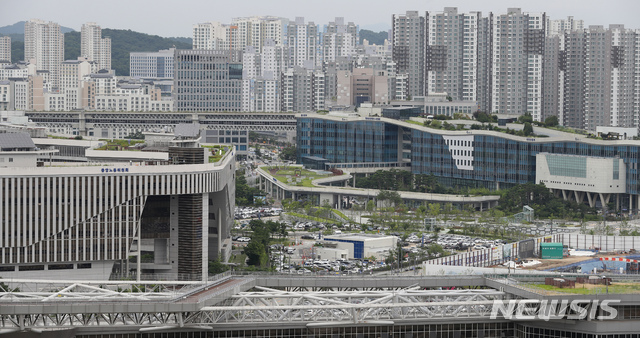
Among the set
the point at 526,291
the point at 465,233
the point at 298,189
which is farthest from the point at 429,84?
the point at 526,291

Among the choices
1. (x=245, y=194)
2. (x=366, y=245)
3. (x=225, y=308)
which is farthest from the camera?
(x=245, y=194)

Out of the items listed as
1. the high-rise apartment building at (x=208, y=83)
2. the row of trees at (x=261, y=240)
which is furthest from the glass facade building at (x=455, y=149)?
the high-rise apartment building at (x=208, y=83)

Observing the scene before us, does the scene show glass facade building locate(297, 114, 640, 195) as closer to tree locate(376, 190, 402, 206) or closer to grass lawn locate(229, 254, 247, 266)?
tree locate(376, 190, 402, 206)

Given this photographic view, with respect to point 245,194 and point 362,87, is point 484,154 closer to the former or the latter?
point 245,194

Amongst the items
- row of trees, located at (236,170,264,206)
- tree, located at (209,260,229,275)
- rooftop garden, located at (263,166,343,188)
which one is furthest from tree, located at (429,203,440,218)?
tree, located at (209,260,229,275)

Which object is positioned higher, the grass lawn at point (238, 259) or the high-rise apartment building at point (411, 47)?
the high-rise apartment building at point (411, 47)

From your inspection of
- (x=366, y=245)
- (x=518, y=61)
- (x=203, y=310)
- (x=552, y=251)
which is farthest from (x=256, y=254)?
(x=518, y=61)

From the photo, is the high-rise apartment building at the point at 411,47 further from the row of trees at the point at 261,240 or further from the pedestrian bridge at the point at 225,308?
the pedestrian bridge at the point at 225,308
